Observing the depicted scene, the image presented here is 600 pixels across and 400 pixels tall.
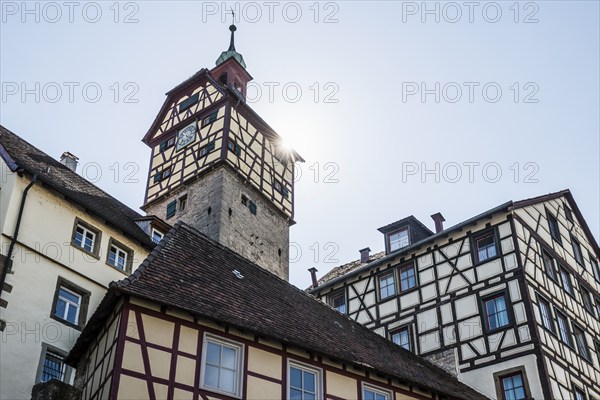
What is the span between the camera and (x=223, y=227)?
37.3 metres

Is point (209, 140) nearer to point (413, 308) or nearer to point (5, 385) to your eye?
point (413, 308)

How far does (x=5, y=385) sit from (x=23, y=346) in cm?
122

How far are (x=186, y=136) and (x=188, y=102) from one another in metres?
2.75

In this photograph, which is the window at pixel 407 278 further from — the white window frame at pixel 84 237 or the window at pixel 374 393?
the white window frame at pixel 84 237

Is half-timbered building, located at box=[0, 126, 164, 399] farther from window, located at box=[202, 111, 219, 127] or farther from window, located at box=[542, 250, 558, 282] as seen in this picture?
window, located at box=[202, 111, 219, 127]

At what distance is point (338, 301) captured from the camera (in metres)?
30.9

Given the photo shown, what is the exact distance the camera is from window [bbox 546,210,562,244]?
98.4 feet

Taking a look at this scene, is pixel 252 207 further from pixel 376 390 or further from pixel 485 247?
pixel 376 390

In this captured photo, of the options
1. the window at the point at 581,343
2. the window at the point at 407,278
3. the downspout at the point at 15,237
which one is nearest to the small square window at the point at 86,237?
the downspout at the point at 15,237

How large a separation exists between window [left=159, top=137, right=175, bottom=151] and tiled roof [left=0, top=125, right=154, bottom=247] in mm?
14092

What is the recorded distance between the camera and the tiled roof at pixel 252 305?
16.8 metres

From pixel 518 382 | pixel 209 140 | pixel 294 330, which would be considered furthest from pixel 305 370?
pixel 209 140

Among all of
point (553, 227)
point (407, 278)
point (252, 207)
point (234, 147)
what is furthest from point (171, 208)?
point (553, 227)

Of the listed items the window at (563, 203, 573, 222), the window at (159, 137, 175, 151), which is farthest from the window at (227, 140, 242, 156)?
the window at (563, 203, 573, 222)
